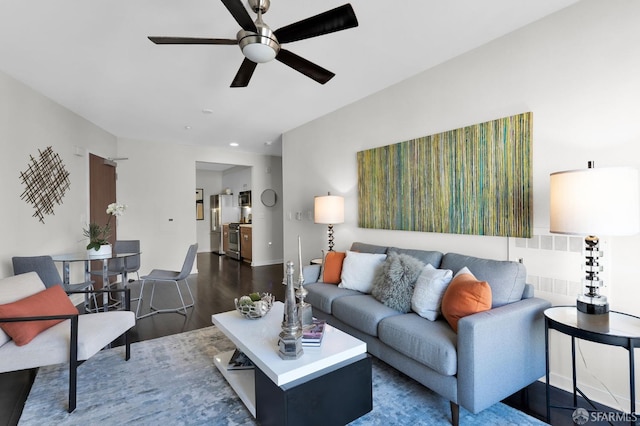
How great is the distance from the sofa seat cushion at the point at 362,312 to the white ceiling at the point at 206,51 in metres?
2.16

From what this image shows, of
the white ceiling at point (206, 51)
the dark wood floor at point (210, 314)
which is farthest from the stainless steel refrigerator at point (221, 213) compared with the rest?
the white ceiling at point (206, 51)

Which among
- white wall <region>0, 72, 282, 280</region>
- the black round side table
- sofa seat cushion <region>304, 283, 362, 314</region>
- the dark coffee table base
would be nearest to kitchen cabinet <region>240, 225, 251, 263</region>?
white wall <region>0, 72, 282, 280</region>

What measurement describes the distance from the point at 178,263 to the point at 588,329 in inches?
243

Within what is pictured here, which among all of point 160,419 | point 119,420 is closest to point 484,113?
point 160,419

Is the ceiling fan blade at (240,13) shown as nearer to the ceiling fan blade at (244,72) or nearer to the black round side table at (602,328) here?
the ceiling fan blade at (244,72)

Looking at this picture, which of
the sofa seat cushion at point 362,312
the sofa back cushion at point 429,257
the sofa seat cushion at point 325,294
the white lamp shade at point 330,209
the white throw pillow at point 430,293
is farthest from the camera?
the white lamp shade at point 330,209

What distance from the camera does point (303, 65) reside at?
212 cm

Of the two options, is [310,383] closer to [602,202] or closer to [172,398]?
[172,398]

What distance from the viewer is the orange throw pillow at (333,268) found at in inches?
127

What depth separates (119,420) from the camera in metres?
Result: 1.78

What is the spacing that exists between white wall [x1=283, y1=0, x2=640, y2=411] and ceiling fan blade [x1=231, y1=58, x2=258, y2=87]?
1.72 meters

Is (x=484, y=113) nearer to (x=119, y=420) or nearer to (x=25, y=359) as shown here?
(x=119, y=420)

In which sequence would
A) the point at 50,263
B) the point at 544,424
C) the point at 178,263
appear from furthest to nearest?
1. the point at 178,263
2. the point at 50,263
3. the point at 544,424

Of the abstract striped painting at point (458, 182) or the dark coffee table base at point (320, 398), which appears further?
the abstract striped painting at point (458, 182)
